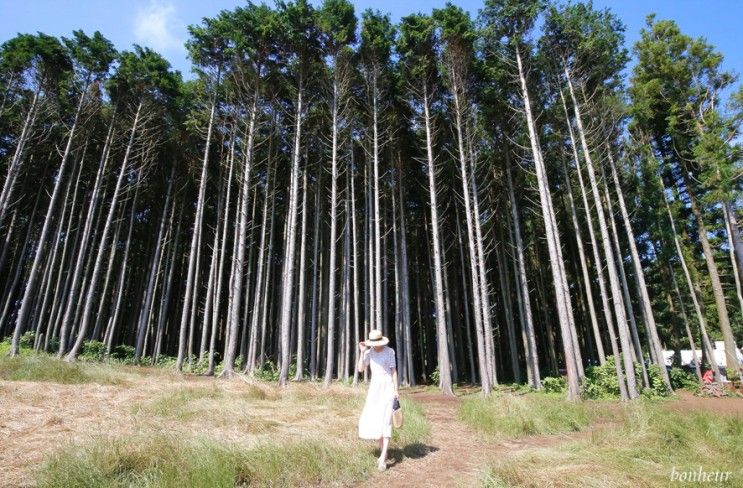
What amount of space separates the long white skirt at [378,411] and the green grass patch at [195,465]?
0.30 meters

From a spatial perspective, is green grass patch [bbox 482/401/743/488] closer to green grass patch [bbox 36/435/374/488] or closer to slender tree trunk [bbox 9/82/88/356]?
green grass patch [bbox 36/435/374/488]

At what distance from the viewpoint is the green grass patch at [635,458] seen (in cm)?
330

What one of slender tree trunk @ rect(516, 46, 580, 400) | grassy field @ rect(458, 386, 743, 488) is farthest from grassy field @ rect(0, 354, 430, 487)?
slender tree trunk @ rect(516, 46, 580, 400)

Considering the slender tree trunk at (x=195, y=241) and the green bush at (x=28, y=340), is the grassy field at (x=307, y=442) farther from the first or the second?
the green bush at (x=28, y=340)

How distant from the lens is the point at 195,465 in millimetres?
3287

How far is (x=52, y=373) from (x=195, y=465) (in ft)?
25.3

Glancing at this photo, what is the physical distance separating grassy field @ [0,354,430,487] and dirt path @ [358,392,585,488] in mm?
215

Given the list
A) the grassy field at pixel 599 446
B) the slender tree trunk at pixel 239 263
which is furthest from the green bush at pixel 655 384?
the slender tree trunk at pixel 239 263

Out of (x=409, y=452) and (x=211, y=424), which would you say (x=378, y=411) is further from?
(x=211, y=424)

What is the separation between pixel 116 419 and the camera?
5168 millimetres

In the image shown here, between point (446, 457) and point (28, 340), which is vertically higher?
point (28, 340)

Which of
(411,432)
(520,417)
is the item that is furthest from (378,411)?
(520,417)

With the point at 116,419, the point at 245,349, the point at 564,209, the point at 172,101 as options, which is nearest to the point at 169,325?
the point at 245,349

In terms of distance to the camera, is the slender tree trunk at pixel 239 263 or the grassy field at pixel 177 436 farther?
the slender tree trunk at pixel 239 263
